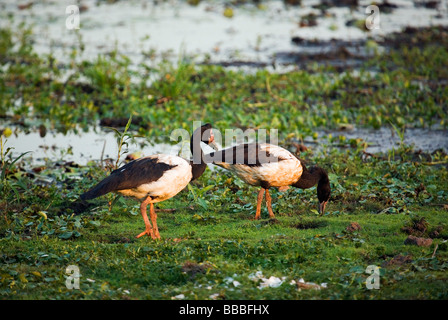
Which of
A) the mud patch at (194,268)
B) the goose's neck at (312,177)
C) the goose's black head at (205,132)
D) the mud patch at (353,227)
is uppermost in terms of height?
the goose's black head at (205,132)

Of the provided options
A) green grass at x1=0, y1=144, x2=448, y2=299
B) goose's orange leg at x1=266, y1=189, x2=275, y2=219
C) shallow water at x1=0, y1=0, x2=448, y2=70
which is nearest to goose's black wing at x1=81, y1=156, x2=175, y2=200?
green grass at x1=0, y1=144, x2=448, y2=299

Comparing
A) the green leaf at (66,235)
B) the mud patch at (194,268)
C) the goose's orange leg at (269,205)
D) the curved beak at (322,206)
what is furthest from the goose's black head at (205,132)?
the mud patch at (194,268)

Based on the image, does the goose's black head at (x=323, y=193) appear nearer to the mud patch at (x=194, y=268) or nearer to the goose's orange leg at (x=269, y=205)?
the goose's orange leg at (x=269, y=205)

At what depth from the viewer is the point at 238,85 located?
1276 cm

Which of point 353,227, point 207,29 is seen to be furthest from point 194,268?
point 207,29

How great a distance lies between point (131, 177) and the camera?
685 centimetres

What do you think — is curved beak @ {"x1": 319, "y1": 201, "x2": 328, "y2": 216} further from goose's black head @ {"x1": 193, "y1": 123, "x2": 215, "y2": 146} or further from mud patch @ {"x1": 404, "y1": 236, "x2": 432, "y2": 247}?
goose's black head @ {"x1": 193, "y1": 123, "x2": 215, "y2": 146}

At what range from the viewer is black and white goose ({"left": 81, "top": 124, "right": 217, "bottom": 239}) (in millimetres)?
6805

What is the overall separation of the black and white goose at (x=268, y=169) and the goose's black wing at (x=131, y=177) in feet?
2.53

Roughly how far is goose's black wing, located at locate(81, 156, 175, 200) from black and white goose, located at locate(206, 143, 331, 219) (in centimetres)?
77

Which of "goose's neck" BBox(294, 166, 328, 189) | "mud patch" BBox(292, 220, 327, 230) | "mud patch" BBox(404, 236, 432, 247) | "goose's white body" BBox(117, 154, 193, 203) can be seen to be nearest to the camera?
"mud patch" BBox(404, 236, 432, 247)

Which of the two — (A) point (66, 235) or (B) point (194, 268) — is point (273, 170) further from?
(A) point (66, 235)

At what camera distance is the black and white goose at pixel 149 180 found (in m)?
6.80
